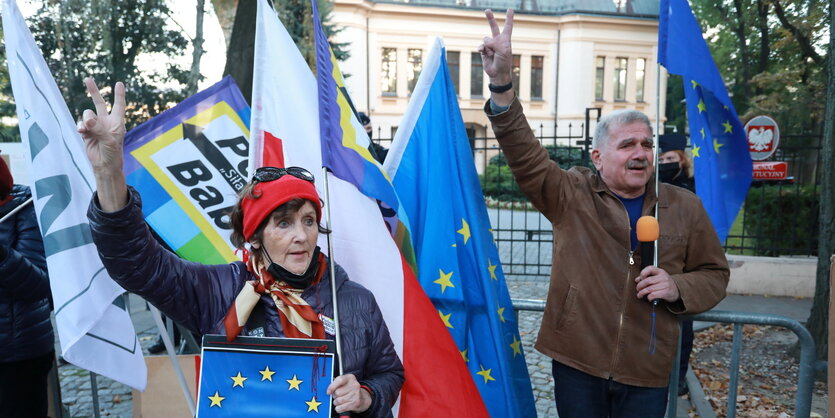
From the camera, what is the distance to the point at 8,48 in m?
2.22

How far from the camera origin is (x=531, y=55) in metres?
36.0

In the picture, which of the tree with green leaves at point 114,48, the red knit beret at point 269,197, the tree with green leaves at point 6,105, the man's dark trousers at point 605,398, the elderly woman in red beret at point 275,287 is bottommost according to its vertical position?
the man's dark trousers at point 605,398

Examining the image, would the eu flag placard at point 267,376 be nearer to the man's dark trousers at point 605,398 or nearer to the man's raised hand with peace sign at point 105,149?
the man's raised hand with peace sign at point 105,149

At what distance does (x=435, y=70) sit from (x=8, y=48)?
1.79 m

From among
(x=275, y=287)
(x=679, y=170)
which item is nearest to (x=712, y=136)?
(x=679, y=170)

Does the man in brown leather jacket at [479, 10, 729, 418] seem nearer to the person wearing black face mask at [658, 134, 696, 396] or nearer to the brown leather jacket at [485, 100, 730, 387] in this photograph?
the brown leather jacket at [485, 100, 730, 387]

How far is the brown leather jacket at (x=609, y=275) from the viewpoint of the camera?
2375 millimetres

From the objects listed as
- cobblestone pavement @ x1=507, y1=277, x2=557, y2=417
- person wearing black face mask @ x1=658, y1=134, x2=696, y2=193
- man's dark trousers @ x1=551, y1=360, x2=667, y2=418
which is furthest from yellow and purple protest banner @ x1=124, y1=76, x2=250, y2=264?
person wearing black face mask @ x1=658, y1=134, x2=696, y2=193

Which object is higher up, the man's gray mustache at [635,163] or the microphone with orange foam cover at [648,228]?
the man's gray mustache at [635,163]

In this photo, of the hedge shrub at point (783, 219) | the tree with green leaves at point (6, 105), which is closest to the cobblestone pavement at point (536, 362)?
the hedge shrub at point (783, 219)

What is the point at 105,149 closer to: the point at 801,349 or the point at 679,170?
the point at 801,349

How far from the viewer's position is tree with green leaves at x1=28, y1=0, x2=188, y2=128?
9500 millimetres

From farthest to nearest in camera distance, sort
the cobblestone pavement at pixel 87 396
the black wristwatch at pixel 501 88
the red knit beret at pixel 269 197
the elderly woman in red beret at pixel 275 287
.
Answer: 1. the cobblestone pavement at pixel 87 396
2. the black wristwatch at pixel 501 88
3. the red knit beret at pixel 269 197
4. the elderly woman in red beret at pixel 275 287

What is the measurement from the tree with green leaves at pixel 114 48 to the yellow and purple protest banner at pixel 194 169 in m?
7.69
